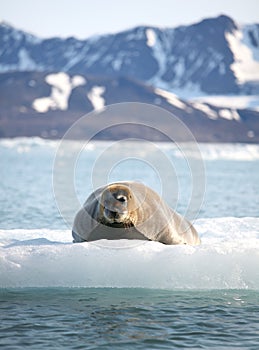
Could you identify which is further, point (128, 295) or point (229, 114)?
point (229, 114)

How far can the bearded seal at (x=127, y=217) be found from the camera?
8586 millimetres

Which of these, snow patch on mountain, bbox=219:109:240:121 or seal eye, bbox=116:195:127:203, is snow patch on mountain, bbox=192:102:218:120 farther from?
seal eye, bbox=116:195:127:203

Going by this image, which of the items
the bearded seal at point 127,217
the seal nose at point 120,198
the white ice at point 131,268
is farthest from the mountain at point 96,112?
the white ice at point 131,268

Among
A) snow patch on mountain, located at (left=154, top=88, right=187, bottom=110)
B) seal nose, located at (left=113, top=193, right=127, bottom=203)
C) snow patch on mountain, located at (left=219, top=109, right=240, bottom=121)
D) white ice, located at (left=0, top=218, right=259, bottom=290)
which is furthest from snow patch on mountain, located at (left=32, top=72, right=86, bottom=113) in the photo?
white ice, located at (left=0, top=218, right=259, bottom=290)

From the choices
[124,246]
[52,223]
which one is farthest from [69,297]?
[52,223]

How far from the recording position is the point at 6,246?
906cm

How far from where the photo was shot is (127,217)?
8680 millimetres

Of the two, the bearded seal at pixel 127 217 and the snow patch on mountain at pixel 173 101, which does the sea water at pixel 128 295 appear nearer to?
the bearded seal at pixel 127 217

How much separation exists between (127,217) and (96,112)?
11229 cm

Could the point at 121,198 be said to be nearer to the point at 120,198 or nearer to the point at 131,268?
the point at 120,198

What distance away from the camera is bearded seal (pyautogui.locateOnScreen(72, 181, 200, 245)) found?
8586 mm

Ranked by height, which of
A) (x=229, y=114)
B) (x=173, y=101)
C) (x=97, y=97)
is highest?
(x=97, y=97)

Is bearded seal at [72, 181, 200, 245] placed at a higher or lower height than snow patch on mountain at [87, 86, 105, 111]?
lower

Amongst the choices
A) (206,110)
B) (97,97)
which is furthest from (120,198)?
(206,110)
